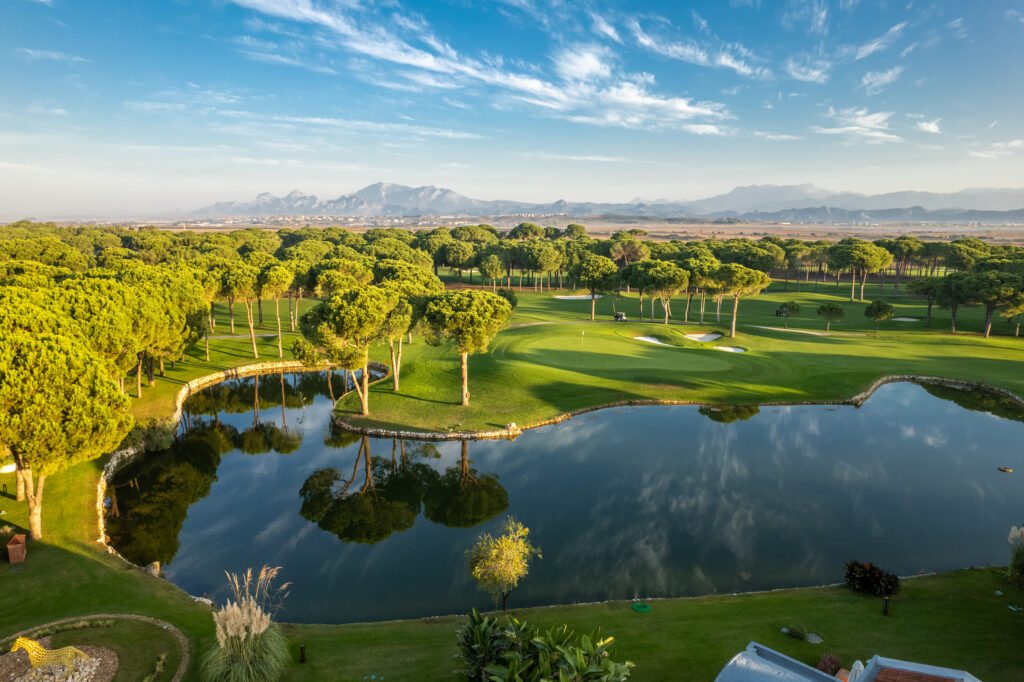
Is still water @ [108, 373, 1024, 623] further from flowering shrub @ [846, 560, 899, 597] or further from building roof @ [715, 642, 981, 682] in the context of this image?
building roof @ [715, 642, 981, 682]

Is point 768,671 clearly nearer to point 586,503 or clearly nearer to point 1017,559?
point 1017,559

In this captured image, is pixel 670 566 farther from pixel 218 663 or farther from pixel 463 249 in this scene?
pixel 463 249

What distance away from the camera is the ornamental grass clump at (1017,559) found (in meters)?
20.9

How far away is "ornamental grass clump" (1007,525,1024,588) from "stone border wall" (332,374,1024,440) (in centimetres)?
2848

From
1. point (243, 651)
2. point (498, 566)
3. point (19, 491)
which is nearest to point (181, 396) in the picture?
point (19, 491)

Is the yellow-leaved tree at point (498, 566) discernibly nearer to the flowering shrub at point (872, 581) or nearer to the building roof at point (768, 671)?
the building roof at point (768, 671)

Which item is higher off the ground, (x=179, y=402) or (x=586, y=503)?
(x=179, y=402)

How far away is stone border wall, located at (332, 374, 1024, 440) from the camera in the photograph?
1671 inches

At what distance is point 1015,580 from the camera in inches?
841

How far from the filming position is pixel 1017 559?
68.9 ft

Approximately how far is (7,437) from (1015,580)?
42207mm

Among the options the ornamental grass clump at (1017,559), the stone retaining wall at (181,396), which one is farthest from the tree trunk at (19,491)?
the ornamental grass clump at (1017,559)

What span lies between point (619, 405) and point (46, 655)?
136 ft

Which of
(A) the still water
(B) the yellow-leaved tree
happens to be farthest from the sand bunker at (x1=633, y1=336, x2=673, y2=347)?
(B) the yellow-leaved tree
